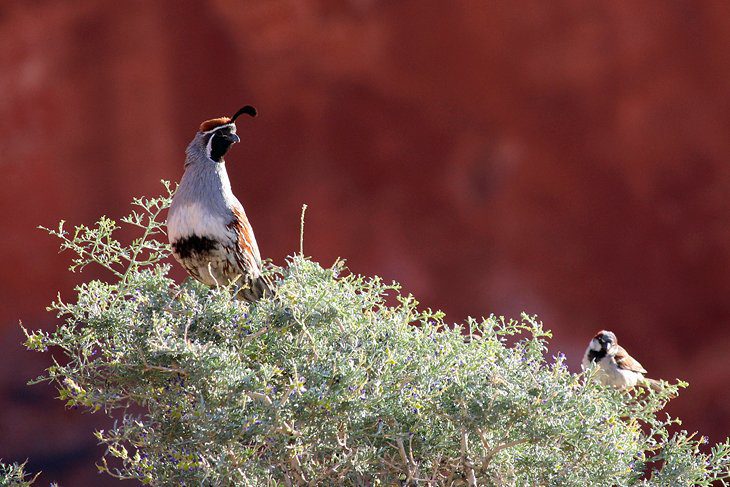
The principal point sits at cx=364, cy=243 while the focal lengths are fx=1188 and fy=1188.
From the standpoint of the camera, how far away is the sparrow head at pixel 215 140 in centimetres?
341

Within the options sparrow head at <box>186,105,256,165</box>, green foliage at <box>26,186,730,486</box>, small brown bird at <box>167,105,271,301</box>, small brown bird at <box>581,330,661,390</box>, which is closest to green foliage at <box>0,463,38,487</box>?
green foliage at <box>26,186,730,486</box>

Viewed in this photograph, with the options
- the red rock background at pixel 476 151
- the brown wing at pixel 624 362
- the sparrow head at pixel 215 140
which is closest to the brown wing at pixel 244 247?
the sparrow head at pixel 215 140

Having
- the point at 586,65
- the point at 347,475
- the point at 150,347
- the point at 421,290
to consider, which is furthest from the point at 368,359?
the point at 586,65

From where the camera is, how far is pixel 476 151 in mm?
5699

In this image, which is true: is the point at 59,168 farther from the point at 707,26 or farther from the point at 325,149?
the point at 707,26

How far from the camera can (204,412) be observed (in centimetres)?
252

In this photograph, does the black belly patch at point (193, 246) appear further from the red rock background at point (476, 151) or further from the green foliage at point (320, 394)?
the red rock background at point (476, 151)

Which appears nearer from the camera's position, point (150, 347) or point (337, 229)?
point (150, 347)

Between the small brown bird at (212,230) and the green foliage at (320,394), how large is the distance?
1.32ft

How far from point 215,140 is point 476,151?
2.46 metres

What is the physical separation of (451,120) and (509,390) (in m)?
3.08

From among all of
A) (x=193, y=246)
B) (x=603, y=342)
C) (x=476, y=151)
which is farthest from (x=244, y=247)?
(x=476, y=151)

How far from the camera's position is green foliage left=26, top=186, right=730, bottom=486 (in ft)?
8.47

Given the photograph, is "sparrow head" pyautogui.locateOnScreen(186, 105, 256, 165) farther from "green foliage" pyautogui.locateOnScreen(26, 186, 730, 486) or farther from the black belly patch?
"green foliage" pyautogui.locateOnScreen(26, 186, 730, 486)
